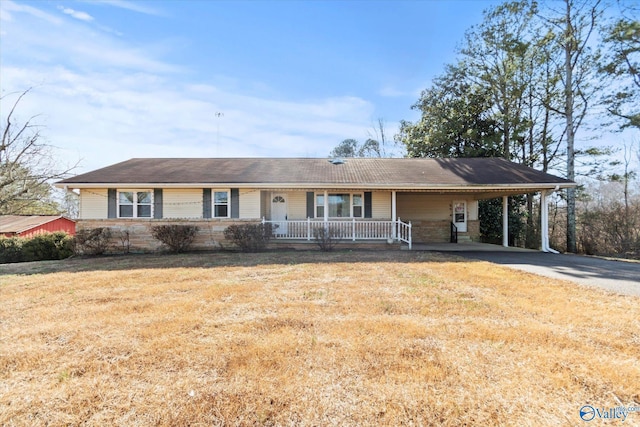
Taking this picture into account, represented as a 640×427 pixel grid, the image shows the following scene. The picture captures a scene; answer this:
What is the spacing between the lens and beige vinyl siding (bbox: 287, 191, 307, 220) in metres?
14.1

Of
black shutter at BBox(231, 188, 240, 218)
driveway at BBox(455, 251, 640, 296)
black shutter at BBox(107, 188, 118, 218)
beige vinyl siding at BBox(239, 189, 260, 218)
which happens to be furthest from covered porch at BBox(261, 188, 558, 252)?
black shutter at BBox(107, 188, 118, 218)

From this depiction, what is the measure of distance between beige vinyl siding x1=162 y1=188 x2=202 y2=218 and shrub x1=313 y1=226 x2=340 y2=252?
5235 millimetres

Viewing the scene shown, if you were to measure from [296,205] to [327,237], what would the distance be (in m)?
3.06

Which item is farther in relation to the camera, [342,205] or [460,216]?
[460,216]

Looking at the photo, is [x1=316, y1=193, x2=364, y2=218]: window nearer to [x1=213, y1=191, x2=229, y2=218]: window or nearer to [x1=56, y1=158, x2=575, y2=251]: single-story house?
[x1=56, y1=158, x2=575, y2=251]: single-story house

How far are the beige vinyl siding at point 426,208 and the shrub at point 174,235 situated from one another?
34.1ft

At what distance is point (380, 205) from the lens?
552 inches

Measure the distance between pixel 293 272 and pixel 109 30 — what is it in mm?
10167

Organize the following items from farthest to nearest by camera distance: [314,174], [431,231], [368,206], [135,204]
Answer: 1. [431,231]
2. [368,206]
3. [314,174]
4. [135,204]

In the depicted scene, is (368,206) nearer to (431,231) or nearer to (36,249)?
(431,231)

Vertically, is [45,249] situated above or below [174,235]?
below

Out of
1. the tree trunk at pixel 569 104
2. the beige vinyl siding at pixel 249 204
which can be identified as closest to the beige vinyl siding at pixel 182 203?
the beige vinyl siding at pixel 249 204

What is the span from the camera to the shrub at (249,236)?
11602mm

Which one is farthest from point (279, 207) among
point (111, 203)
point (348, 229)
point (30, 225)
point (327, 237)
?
point (30, 225)
